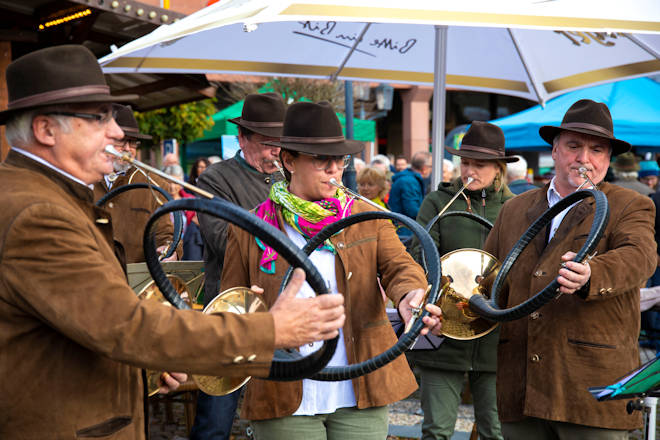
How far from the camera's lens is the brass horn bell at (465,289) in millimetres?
3391

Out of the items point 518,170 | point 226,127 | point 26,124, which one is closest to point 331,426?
point 26,124

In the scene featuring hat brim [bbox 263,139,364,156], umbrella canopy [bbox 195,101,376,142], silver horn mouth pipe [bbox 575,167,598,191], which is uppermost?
umbrella canopy [bbox 195,101,376,142]

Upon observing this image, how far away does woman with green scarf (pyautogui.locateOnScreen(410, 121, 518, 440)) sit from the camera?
13.8 ft

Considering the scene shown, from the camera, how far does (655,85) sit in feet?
33.9

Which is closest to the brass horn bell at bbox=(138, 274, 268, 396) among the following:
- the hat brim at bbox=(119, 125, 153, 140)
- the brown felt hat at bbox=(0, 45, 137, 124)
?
the brown felt hat at bbox=(0, 45, 137, 124)

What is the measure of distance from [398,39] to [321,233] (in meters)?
4.03

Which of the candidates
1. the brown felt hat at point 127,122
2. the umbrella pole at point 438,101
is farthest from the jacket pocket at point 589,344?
the brown felt hat at point 127,122

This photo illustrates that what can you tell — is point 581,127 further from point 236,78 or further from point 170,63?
point 236,78

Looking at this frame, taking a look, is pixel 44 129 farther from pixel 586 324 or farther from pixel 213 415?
pixel 213 415

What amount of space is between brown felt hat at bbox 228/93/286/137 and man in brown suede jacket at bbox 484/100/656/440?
1.56 metres

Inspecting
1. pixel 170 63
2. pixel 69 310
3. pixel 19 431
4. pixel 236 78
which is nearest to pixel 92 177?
pixel 69 310

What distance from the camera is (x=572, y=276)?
2.78m

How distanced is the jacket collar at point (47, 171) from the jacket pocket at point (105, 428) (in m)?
0.64

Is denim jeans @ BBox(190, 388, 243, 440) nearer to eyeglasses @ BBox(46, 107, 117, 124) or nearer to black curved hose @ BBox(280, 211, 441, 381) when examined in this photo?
black curved hose @ BBox(280, 211, 441, 381)
